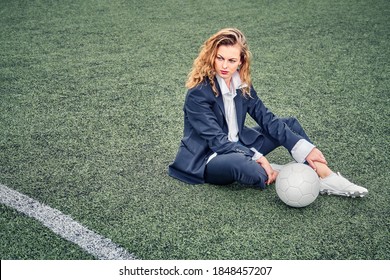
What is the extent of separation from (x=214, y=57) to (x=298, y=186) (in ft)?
3.10

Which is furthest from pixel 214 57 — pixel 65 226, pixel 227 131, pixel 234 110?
pixel 65 226

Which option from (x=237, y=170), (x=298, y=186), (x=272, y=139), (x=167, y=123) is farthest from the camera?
(x=167, y=123)

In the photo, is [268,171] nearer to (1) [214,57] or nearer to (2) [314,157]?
(2) [314,157]

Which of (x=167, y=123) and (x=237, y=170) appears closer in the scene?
(x=237, y=170)

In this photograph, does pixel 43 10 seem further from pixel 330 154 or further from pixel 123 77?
pixel 330 154

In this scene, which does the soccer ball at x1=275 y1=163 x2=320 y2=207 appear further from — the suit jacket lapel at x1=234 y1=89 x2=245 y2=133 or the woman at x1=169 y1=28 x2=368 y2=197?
the suit jacket lapel at x1=234 y1=89 x2=245 y2=133

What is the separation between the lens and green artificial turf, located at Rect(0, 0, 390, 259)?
2.72 metres

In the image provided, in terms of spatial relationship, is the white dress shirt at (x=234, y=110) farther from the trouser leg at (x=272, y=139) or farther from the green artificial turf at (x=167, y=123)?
the green artificial turf at (x=167, y=123)

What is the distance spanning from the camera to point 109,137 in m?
3.83

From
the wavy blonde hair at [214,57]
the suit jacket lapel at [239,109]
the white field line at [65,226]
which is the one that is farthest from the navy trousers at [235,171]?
the white field line at [65,226]

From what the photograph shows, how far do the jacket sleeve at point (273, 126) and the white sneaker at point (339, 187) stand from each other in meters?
0.32

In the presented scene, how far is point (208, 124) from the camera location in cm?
307

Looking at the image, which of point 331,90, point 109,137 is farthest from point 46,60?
point 331,90
